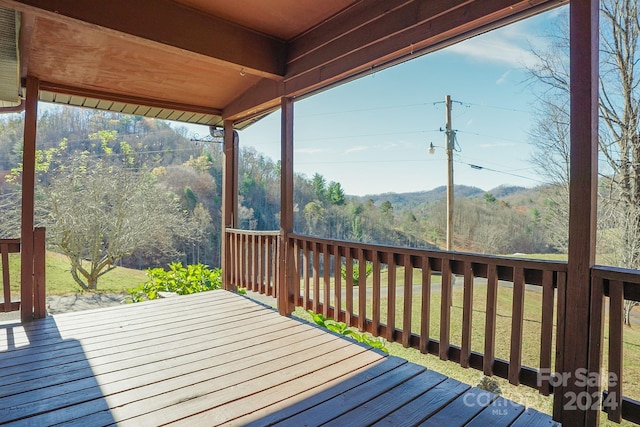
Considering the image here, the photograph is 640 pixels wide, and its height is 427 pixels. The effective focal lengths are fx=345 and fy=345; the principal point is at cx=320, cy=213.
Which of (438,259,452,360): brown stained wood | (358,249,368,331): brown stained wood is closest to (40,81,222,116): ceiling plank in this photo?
(358,249,368,331): brown stained wood

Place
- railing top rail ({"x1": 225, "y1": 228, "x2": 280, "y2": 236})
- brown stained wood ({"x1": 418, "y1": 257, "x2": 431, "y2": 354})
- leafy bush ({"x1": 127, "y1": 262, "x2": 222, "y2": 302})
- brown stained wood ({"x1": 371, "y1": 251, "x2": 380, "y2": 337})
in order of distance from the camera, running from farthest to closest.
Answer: leafy bush ({"x1": 127, "y1": 262, "x2": 222, "y2": 302}) < railing top rail ({"x1": 225, "y1": 228, "x2": 280, "y2": 236}) < brown stained wood ({"x1": 371, "y1": 251, "x2": 380, "y2": 337}) < brown stained wood ({"x1": 418, "y1": 257, "x2": 431, "y2": 354})

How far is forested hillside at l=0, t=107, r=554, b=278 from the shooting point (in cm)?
636

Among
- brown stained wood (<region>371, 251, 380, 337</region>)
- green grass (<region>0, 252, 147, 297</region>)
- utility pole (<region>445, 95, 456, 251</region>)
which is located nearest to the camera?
brown stained wood (<region>371, 251, 380, 337</region>)

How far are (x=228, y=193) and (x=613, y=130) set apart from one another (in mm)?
4609

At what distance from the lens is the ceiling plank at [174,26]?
7.59 ft

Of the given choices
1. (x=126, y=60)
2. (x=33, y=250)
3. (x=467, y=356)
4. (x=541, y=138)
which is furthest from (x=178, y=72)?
(x=541, y=138)

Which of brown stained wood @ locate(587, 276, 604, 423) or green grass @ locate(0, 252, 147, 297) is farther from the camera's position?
green grass @ locate(0, 252, 147, 297)

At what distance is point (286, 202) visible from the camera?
3703 mm

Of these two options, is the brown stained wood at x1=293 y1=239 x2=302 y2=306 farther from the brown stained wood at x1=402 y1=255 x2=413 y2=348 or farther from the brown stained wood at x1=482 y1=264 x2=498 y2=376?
the brown stained wood at x1=482 y1=264 x2=498 y2=376

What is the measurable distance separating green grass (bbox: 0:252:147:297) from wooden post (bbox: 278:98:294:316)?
8136 mm

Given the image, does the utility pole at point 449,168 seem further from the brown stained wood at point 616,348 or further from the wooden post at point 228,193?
the brown stained wood at point 616,348

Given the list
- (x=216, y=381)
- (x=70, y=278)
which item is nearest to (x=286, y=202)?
(x=216, y=381)

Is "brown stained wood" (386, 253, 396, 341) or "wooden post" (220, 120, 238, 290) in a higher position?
"wooden post" (220, 120, 238, 290)

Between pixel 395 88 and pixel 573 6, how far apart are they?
9341 millimetres
